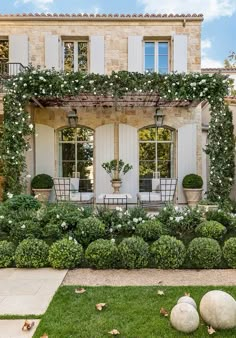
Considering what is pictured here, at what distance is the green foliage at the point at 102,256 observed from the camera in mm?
4762

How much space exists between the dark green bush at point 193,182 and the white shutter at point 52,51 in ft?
18.7

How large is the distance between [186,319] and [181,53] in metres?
10.3

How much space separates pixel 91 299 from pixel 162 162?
340 inches

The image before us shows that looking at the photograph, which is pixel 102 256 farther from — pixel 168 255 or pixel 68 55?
pixel 68 55

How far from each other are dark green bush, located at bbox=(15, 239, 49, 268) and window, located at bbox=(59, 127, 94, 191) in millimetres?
7001

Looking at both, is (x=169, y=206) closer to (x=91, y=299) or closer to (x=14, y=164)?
(x=91, y=299)

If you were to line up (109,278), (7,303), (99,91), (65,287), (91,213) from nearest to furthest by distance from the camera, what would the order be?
1. (7,303)
2. (65,287)
3. (109,278)
4. (91,213)
5. (99,91)

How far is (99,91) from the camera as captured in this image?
9.27 meters

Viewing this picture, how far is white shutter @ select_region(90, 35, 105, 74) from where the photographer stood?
38.2 feet

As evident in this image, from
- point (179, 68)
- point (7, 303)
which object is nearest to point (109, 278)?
point (7, 303)

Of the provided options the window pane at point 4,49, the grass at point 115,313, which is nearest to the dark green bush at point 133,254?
the grass at point 115,313

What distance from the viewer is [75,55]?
39.6ft

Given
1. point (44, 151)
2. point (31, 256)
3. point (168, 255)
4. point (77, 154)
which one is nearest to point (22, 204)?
point (31, 256)

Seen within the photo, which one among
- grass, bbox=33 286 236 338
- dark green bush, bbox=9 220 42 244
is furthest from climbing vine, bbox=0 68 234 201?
grass, bbox=33 286 236 338
